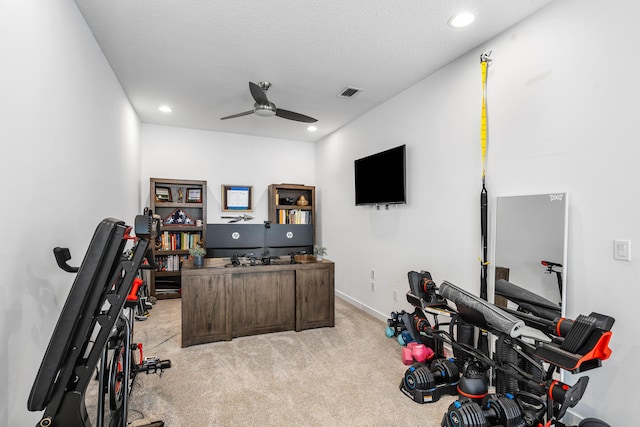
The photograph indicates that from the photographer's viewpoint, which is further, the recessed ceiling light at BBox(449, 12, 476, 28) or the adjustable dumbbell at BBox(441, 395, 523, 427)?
the recessed ceiling light at BBox(449, 12, 476, 28)

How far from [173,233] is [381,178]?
3.47 metres

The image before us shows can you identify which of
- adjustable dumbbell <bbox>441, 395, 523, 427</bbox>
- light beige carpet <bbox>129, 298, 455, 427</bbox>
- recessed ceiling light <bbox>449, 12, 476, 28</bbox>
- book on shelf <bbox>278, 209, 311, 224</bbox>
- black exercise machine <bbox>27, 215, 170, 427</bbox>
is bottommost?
light beige carpet <bbox>129, 298, 455, 427</bbox>

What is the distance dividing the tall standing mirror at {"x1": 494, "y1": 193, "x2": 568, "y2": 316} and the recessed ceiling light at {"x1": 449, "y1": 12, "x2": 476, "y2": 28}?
136 centimetres

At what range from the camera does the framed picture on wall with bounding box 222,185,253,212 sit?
5.43 meters

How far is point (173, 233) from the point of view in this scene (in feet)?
16.6

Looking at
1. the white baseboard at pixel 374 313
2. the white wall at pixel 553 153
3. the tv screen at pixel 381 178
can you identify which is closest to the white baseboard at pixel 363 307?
the white baseboard at pixel 374 313

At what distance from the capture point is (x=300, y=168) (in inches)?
237

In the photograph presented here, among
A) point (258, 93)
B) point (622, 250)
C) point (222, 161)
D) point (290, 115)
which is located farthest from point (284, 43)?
point (222, 161)

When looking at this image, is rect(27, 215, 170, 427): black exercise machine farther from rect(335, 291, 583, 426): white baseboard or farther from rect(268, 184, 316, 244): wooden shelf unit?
rect(268, 184, 316, 244): wooden shelf unit

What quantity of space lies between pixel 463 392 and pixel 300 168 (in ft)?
15.5

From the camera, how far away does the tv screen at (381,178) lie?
11.6ft

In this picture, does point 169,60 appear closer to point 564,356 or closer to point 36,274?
point 36,274

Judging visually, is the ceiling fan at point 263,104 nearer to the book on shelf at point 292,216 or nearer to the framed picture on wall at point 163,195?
the book on shelf at point 292,216

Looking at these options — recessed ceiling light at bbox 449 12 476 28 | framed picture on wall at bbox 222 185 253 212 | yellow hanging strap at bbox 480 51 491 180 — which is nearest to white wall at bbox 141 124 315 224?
framed picture on wall at bbox 222 185 253 212
